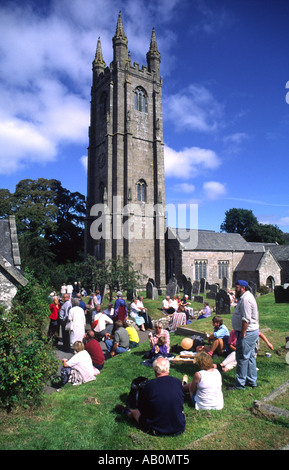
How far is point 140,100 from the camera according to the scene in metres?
33.3

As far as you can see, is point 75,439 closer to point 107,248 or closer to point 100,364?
point 100,364

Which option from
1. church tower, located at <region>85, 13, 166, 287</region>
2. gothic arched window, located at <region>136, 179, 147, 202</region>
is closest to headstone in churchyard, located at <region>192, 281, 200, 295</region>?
church tower, located at <region>85, 13, 166, 287</region>

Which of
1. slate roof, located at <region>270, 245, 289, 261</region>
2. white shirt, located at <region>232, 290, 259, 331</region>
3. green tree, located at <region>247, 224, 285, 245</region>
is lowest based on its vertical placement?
white shirt, located at <region>232, 290, 259, 331</region>

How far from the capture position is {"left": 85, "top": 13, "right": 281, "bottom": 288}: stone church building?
1178 inches

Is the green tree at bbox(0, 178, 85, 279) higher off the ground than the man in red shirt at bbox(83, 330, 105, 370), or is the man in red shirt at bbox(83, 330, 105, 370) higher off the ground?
the green tree at bbox(0, 178, 85, 279)

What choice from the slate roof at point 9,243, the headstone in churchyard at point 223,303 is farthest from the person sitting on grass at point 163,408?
the headstone in churchyard at point 223,303

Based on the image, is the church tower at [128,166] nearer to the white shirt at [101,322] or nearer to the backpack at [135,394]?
the white shirt at [101,322]

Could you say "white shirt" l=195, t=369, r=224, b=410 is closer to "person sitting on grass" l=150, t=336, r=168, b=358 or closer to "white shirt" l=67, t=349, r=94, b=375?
"person sitting on grass" l=150, t=336, r=168, b=358

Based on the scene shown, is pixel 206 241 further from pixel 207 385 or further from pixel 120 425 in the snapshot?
pixel 120 425

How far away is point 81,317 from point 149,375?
3.45 meters

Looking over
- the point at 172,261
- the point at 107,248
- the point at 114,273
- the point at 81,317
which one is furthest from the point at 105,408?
the point at 172,261

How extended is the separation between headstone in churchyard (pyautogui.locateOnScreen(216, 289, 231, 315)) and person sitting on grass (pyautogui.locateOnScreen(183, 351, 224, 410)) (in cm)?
1105

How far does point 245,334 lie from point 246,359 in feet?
1.70

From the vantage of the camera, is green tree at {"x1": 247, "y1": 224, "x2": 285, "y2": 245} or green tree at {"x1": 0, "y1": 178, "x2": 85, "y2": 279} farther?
green tree at {"x1": 247, "y1": 224, "x2": 285, "y2": 245}
